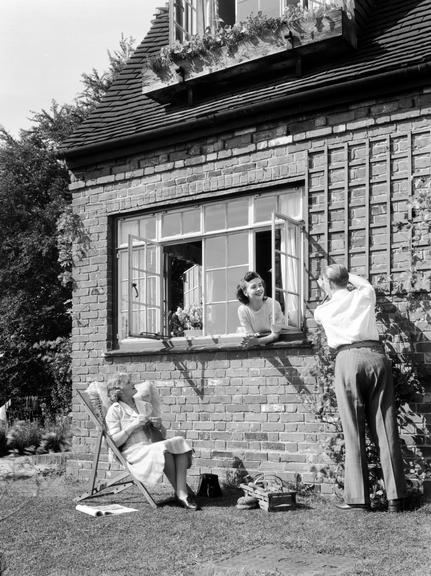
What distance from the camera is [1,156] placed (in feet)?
89.9

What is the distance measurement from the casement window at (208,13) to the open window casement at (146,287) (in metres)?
2.54

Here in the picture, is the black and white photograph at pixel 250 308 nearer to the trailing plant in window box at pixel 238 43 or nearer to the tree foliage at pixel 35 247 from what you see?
the trailing plant in window box at pixel 238 43

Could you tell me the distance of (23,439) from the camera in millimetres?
12914

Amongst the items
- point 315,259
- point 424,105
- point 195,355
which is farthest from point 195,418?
point 424,105

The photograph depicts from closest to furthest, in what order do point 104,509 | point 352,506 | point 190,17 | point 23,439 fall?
point 352,506
point 104,509
point 190,17
point 23,439

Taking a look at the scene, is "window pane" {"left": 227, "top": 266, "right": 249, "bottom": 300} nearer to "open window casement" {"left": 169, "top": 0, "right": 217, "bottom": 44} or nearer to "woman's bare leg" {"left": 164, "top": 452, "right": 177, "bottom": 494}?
"woman's bare leg" {"left": 164, "top": 452, "right": 177, "bottom": 494}

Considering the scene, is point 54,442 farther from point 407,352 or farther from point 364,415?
point 364,415

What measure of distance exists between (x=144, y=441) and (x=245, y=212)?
9.15 ft

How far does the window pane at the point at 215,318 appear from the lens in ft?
31.6

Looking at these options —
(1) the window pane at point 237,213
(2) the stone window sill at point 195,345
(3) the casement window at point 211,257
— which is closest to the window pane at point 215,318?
(3) the casement window at point 211,257

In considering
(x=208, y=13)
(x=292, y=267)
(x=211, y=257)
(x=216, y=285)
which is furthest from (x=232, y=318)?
(x=208, y=13)

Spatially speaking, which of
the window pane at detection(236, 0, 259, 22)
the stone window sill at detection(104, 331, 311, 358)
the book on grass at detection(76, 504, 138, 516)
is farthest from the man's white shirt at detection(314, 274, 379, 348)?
the window pane at detection(236, 0, 259, 22)

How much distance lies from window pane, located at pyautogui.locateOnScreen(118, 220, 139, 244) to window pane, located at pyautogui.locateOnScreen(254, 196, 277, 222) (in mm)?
1771

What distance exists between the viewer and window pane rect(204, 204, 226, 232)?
9.61m
